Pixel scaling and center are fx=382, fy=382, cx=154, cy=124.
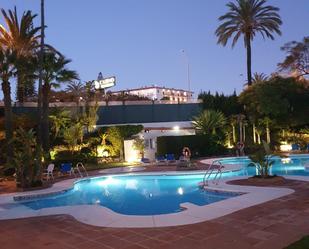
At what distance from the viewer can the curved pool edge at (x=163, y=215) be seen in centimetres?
805

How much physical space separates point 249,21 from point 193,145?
541 inches

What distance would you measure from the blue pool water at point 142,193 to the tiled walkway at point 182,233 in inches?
112

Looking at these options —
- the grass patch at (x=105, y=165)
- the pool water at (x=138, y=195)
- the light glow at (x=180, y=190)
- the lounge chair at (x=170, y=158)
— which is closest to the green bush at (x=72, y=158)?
the grass patch at (x=105, y=165)

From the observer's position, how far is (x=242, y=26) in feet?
114

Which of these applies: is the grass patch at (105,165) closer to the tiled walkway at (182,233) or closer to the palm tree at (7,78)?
the palm tree at (7,78)

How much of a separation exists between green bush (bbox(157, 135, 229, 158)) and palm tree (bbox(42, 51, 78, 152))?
26.4 ft

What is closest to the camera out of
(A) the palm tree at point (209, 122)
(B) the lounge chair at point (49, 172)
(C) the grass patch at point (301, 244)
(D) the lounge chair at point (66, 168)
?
(C) the grass patch at point (301, 244)

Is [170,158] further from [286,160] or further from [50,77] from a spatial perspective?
[50,77]

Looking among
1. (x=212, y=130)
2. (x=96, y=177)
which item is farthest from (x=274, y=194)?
(x=212, y=130)

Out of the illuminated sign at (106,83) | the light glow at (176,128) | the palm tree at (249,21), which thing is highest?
the palm tree at (249,21)

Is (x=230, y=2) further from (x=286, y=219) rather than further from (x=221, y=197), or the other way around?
(x=286, y=219)

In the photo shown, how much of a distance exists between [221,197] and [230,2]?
27212 millimetres

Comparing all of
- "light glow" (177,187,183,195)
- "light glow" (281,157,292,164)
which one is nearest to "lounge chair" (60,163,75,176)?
"light glow" (177,187,183,195)

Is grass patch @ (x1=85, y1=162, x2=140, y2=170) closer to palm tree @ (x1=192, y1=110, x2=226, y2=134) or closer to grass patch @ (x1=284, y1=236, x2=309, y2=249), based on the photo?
palm tree @ (x1=192, y1=110, x2=226, y2=134)
